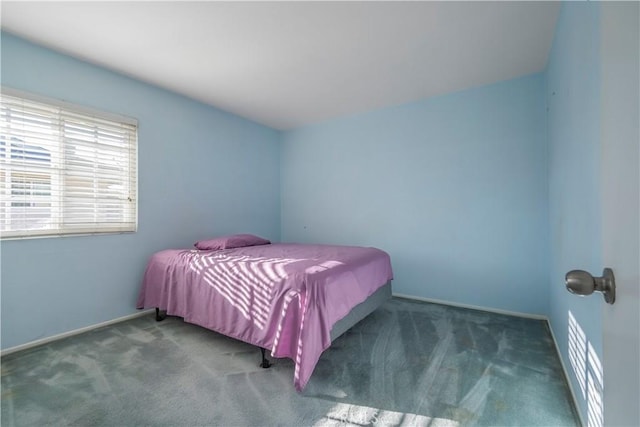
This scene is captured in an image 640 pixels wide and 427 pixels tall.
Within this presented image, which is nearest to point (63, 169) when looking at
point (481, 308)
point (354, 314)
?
point (354, 314)

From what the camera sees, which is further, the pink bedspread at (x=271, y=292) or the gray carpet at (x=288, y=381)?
the pink bedspread at (x=271, y=292)

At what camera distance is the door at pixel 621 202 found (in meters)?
0.46

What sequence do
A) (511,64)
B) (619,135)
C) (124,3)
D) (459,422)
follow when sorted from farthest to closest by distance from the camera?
(511,64) < (124,3) < (459,422) < (619,135)

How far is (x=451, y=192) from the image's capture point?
3186mm

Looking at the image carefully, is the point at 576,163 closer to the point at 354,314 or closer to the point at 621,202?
the point at 621,202

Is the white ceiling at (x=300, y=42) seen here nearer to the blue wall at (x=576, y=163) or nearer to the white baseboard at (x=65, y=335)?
the blue wall at (x=576, y=163)

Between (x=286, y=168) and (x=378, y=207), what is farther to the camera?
(x=286, y=168)

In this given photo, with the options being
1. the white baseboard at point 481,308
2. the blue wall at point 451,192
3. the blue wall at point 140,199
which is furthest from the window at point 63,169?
the white baseboard at point 481,308

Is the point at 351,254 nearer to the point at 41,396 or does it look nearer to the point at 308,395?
the point at 308,395

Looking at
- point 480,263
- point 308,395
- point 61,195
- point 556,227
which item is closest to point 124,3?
point 61,195

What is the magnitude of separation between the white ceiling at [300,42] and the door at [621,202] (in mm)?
1736

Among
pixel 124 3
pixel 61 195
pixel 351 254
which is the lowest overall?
pixel 351 254

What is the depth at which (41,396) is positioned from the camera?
1.61 m

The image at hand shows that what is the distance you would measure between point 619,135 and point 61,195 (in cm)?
341
